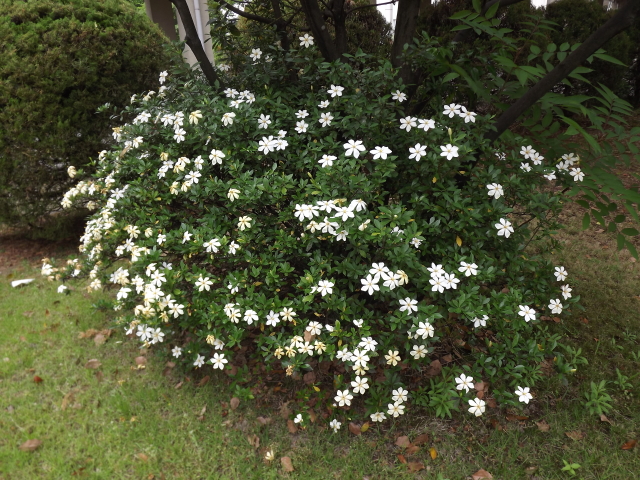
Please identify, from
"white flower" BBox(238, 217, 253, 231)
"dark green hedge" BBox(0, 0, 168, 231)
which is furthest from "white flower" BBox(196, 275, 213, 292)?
"dark green hedge" BBox(0, 0, 168, 231)

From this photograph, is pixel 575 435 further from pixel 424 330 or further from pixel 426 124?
pixel 426 124

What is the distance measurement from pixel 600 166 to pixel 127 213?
112 inches

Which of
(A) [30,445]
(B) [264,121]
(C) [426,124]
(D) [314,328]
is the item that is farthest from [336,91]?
(A) [30,445]

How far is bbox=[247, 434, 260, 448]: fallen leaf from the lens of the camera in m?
2.56

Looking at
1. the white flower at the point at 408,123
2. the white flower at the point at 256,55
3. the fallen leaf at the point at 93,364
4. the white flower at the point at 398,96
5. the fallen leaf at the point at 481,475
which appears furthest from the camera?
the white flower at the point at 256,55

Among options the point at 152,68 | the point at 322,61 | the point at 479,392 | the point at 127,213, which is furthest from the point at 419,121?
the point at 152,68

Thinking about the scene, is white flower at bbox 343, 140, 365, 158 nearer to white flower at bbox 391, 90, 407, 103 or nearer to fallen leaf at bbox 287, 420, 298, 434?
white flower at bbox 391, 90, 407, 103

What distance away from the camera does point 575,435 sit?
2.53m

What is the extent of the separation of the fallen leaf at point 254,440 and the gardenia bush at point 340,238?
0.28 meters

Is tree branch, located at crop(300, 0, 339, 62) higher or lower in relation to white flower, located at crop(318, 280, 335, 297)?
higher

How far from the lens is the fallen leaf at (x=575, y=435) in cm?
252

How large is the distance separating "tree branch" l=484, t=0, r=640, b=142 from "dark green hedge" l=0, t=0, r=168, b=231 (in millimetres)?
3593

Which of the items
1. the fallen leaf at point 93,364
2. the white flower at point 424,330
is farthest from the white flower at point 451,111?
the fallen leaf at point 93,364

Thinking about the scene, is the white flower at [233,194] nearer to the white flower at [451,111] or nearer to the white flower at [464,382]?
the white flower at [451,111]
